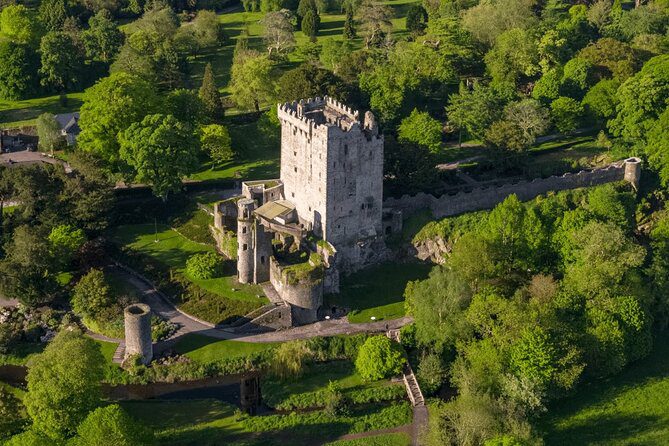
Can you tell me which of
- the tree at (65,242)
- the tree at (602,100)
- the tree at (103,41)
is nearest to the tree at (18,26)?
the tree at (103,41)

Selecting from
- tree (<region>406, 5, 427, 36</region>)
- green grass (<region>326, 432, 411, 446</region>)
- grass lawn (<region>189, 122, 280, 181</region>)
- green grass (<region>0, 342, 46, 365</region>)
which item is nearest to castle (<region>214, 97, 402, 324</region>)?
grass lawn (<region>189, 122, 280, 181</region>)

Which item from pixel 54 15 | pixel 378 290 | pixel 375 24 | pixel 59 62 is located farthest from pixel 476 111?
pixel 54 15

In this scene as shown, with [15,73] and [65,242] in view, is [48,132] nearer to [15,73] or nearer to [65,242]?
[15,73]

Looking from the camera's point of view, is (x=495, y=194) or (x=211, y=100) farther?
(x=211, y=100)

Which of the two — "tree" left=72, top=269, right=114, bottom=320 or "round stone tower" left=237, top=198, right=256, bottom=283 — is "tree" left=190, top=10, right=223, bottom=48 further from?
"tree" left=72, top=269, right=114, bottom=320

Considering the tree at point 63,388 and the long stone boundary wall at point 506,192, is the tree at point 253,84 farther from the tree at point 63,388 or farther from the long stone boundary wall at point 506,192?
the tree at point 63,388

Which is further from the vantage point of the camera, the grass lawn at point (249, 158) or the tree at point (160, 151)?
the grass lawn at point (249, 158)

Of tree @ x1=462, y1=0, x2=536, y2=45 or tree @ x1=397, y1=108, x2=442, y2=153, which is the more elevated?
tree @ x1=462, y1=0, x2=536, y2=45
